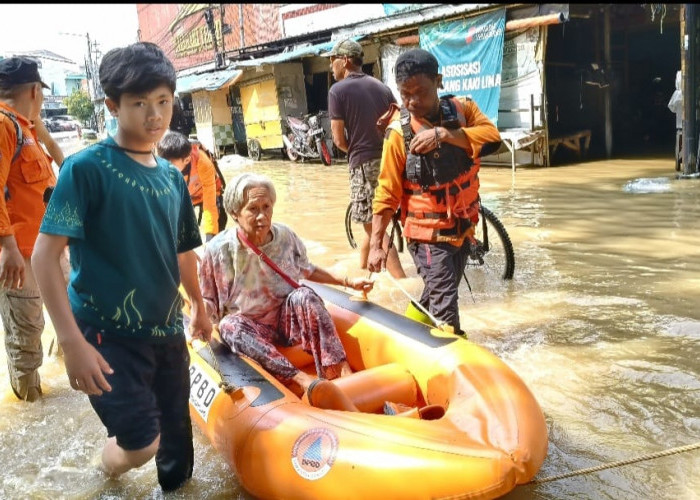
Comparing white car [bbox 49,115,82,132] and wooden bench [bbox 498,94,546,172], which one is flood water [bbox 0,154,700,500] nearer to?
wooden bench [bbox 498,94,546,172]

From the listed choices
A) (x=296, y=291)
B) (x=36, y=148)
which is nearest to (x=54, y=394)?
(x=36, y=148)

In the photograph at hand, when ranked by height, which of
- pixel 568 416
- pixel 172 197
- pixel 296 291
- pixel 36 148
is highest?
pixel 36 148

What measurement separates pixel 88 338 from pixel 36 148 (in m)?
1.63

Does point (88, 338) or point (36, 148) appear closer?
point (88, 338)

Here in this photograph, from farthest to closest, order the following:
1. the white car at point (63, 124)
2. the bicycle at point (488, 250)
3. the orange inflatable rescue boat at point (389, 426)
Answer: the white car at point (63, 124) < the bicycle at point (488, 250) < the orange inflatable rescue boat at point (389, 426)

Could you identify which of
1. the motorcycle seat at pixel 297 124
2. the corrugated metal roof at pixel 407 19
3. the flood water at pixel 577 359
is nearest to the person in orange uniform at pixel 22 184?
the flood water at pixel 577 359

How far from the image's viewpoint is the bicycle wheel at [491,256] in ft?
16.4

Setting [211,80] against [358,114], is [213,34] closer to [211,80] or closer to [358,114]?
[211,80]

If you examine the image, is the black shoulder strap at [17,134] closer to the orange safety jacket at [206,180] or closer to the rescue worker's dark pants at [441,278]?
the orange safety jacket at [206,180]

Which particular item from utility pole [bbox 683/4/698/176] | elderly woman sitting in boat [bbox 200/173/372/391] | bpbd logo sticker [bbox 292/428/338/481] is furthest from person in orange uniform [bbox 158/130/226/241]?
utility pole [bbox 683/4/698/176]

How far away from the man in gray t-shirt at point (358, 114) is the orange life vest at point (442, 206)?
1.71 metres

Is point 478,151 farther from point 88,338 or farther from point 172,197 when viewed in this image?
point 88,338

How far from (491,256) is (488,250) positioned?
2.52ft

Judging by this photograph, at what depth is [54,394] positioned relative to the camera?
12.5 feet
